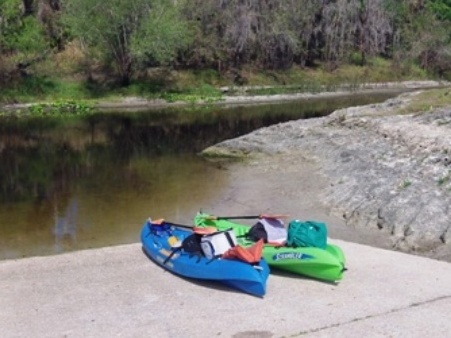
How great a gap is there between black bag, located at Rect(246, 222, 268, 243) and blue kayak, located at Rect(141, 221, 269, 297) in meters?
1.36

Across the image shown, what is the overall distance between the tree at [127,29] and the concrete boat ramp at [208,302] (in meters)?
40.1

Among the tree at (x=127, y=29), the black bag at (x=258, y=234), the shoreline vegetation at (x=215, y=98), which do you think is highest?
the tree at (x=127, y=29)

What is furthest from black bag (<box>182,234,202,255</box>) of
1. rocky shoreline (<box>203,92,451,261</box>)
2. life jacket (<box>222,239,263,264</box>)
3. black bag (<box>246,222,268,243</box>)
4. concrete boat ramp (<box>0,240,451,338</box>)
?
rocky shoreline (<box>203,92,451,261</box>)

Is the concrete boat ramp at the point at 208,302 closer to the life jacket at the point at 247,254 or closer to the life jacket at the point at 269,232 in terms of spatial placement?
the life jacket at the point at 247,254

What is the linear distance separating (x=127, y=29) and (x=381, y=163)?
112ft

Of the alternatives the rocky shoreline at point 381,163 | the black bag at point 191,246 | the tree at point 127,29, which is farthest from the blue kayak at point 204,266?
the tree at point 127,29

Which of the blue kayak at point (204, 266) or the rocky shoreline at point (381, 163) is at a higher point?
the blue kayak at point (204, 266)

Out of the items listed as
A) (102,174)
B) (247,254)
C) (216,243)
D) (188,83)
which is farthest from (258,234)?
(188,83)

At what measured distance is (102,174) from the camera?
2666 cm

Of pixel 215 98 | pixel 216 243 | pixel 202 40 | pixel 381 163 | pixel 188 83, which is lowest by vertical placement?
pixel 215 98

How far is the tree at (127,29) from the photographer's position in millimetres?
52781

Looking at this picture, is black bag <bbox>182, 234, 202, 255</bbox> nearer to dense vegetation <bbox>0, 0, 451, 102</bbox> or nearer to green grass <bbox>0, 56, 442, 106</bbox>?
green grass <bbox>0, 56, 442, 106</bbox>

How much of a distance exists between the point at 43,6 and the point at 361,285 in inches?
2036

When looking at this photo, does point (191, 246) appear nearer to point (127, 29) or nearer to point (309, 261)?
point (309, 261)
